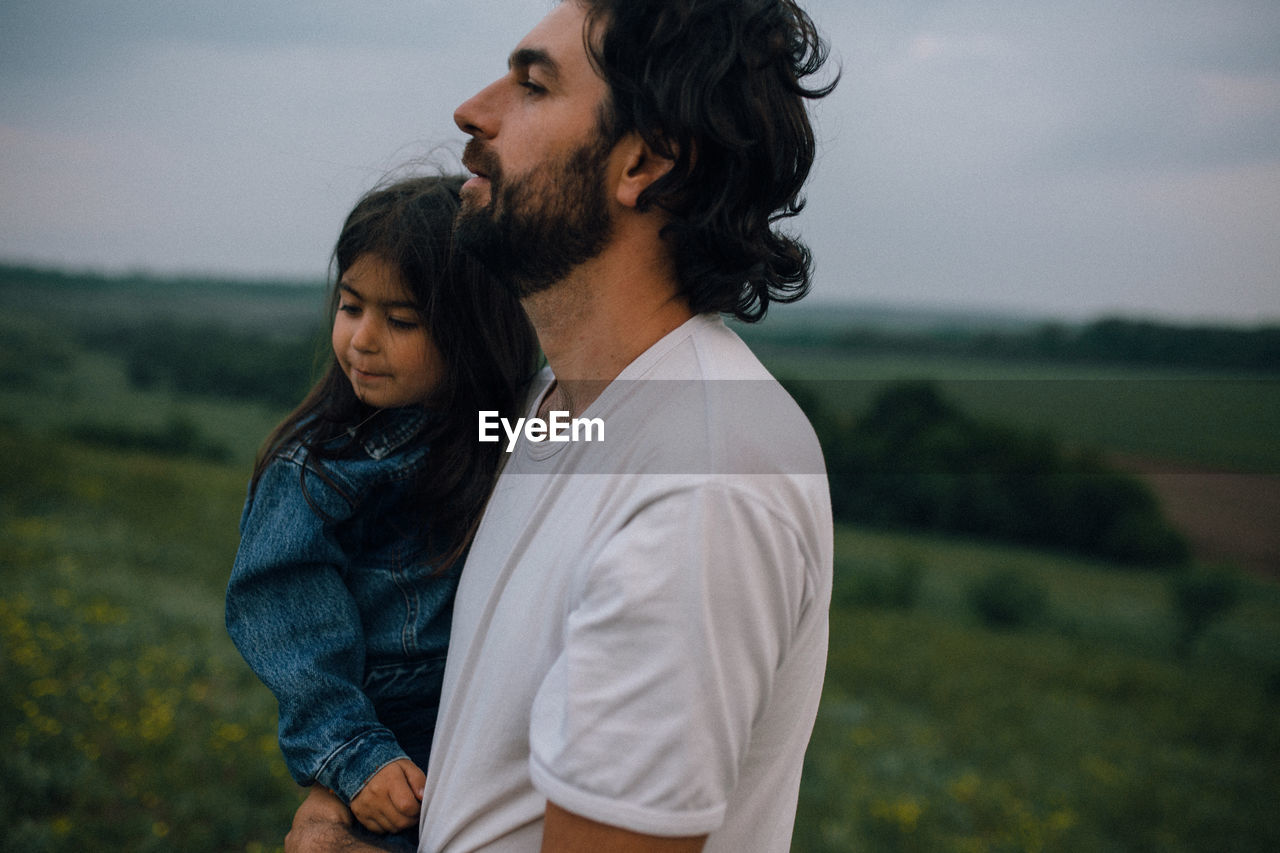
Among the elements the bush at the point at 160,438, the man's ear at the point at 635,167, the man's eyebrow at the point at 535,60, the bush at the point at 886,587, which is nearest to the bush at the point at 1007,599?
the bush at the point at 886,587

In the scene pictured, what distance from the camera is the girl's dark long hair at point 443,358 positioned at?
Answer: 70.7 inches

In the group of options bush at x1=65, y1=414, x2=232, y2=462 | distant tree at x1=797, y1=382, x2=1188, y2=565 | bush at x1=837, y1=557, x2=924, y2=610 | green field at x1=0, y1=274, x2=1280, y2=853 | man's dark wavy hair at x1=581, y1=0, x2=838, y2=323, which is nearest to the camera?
man's dark wavy hair at x1=581, y1=0, x2=838, y2=323

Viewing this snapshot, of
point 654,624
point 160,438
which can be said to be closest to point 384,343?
point 654,624

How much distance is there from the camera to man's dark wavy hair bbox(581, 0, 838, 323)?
143cm

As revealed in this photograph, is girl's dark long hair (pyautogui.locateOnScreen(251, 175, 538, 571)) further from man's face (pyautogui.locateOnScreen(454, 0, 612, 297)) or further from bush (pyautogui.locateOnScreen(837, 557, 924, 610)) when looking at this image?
bush (pyautogui.locateOnScreen(837, 557, 924, 610))

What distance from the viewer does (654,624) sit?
1.01 metres

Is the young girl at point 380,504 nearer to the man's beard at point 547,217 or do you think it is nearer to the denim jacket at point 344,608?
the denim jacket at point 344,608

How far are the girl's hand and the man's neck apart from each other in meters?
0.68

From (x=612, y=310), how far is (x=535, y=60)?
16.3 inches

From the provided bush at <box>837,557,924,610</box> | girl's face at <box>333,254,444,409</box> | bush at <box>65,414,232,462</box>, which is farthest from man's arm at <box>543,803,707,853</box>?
bush at <box>65,414,232,462</box>

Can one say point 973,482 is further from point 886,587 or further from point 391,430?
→ point 391,430

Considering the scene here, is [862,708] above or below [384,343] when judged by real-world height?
below

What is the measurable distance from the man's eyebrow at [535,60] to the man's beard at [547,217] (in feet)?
0.44

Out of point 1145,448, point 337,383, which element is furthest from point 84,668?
point 1145,448
